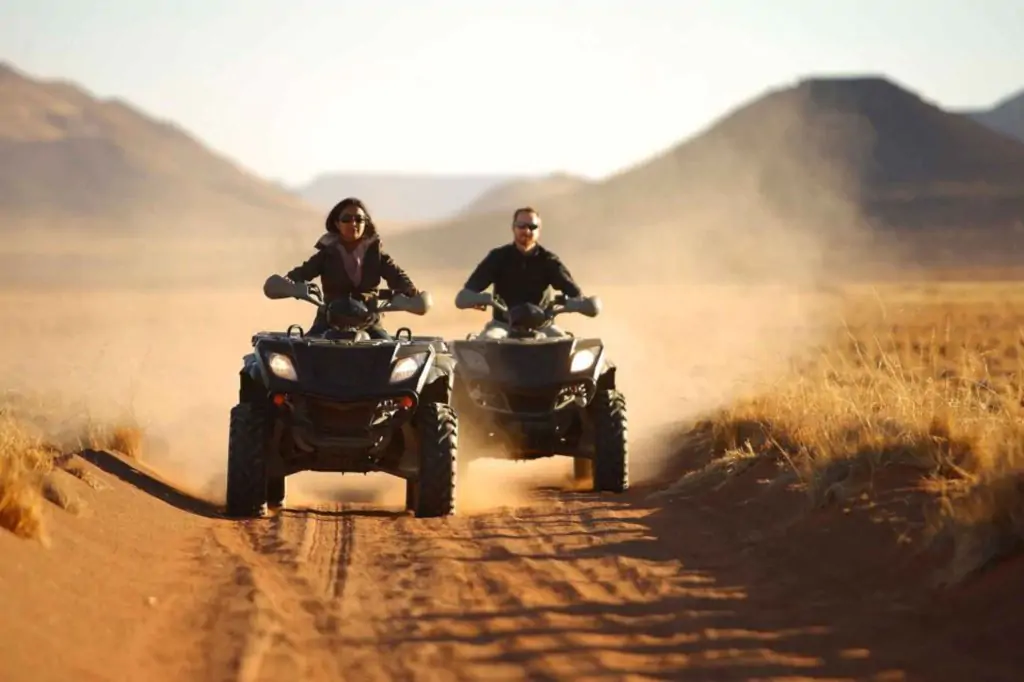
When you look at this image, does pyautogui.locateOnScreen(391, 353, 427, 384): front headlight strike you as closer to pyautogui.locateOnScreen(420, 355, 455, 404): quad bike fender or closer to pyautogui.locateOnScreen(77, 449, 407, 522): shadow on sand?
pyautogui.locateOnScreen(420, 355, 455, 404): quad bike fender

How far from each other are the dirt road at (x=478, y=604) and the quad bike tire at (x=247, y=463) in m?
0.23

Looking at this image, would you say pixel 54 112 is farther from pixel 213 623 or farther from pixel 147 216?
pixel 213 623

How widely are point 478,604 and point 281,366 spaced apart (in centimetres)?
350

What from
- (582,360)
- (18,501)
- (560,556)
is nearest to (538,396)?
(582,360)

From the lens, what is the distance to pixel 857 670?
718 centimetres

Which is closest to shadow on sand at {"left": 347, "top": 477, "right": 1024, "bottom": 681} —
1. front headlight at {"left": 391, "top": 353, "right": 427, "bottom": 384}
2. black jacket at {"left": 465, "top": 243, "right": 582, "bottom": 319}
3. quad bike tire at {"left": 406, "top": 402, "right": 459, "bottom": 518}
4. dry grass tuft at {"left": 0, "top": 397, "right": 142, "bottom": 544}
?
quad bike tire at {"left": 406, "top": 402, "right": 459, "bottom": 518}

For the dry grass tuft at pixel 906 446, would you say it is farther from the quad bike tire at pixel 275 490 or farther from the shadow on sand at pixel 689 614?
the quad bike tire at pixel 275 490

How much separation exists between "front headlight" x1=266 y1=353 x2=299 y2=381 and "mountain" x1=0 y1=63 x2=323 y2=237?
118 meters

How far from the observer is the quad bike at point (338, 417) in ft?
38.2

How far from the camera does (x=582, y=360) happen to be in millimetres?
13352

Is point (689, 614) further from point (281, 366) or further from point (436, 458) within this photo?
point (281, 366)

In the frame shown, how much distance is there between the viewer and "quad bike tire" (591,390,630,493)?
13.5 meters

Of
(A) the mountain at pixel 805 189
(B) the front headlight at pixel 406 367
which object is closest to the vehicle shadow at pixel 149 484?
(B) the front headlight at pixel 406 367

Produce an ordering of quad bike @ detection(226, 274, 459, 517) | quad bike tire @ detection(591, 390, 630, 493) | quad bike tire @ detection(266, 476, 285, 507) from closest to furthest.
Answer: quad bike @ detection(226, 274, 459, 517) → quad bike tire @ detection(266, 476, 285, 507) → quad bike tire @ detection(591, 390, 630, 493)
